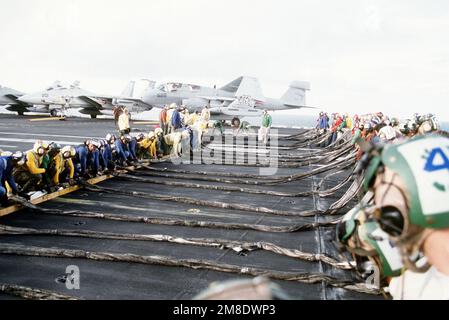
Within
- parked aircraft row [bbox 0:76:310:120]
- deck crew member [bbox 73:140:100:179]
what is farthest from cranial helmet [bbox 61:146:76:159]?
parked aircraft row [bbox 0:76:310:120]

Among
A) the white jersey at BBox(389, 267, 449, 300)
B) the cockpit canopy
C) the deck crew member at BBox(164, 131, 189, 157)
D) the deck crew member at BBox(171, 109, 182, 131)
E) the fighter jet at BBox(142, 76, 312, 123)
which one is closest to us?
the white jersey at BBox(389, 267, 449, 300)

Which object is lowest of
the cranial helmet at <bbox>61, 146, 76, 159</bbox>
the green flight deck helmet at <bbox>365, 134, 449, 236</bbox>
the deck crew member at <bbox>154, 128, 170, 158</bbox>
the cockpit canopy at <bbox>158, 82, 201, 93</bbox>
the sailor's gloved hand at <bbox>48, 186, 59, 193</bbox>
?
the sailor's gloved hand at <bbox>48, 186, 59, 193</bbox>

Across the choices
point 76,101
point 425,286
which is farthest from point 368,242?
point 76,101

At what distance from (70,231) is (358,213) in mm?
6265

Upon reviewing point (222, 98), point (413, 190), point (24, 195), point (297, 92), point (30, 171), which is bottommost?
point (24, 195)

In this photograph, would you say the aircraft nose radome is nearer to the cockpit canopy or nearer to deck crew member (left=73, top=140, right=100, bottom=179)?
the cockpit canopy

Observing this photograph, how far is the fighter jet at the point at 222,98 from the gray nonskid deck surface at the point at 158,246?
30.5 meters

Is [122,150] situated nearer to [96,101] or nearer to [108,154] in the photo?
[108,154]

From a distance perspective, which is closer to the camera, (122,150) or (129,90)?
(122,150)

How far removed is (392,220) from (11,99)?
159 ft

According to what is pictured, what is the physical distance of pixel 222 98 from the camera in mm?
43062

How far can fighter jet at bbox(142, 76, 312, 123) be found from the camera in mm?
41031
